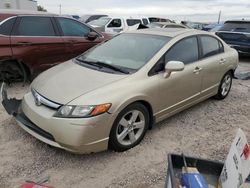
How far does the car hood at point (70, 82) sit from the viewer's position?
3396 millimetres

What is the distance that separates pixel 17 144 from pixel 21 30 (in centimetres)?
302

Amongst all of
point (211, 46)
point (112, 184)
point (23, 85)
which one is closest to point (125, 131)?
point (112, 184)

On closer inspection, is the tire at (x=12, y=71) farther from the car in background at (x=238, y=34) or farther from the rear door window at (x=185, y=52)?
the car in background at (x=238, y=34)

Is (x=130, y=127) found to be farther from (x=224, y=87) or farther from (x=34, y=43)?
(x=34, y=43)

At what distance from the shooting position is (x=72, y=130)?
3.14m

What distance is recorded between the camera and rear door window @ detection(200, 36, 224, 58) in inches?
197

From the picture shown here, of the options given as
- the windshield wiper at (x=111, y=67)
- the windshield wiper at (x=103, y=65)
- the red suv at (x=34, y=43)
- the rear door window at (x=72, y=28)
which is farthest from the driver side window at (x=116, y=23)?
the windshield wiper at (x=111, y=67)

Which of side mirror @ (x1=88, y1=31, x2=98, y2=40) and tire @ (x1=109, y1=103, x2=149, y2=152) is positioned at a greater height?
side mirror @ (x1=88, y1=31, x2=98, y2=40)

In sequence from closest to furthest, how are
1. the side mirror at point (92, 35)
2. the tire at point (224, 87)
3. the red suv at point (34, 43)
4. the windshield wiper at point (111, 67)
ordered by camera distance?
the windshield wiper at point (111, 67) → the tire at point (224, 87) → the red suv at point (34, 43) → the side mirror at point (92, 35)

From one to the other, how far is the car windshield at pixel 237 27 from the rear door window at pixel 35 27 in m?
7.15

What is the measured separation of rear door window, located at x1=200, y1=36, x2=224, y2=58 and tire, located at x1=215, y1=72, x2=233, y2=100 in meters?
0.55

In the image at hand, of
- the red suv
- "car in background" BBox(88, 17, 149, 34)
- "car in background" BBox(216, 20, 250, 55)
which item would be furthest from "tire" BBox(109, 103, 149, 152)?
"car in background" BBox(88, 17, 149, 34)

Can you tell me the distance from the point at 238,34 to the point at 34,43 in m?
7.45

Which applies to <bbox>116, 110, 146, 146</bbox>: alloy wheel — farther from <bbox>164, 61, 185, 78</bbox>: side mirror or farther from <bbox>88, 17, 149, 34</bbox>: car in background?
<bbox>88, 17, 149, 34</bbox>: car in background
